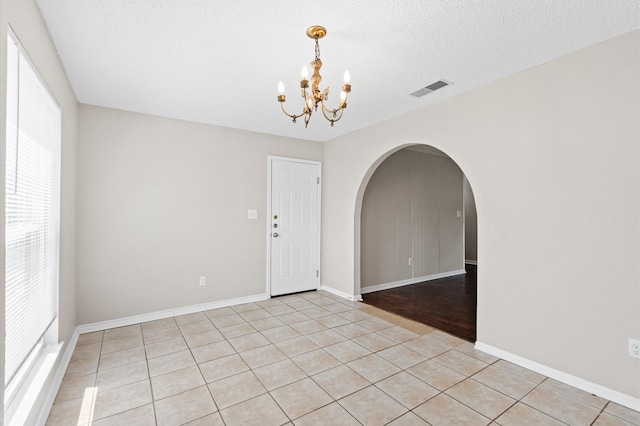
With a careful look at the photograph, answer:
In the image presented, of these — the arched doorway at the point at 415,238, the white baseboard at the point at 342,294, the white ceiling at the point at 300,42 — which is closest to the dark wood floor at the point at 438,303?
the arched doorway at the point at 415,238

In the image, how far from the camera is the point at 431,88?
2947mm

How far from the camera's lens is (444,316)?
381cm

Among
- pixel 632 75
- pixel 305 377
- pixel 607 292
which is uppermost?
pixel 632 75

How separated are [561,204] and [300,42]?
232 centimetres

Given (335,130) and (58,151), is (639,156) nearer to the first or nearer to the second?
(335,130)

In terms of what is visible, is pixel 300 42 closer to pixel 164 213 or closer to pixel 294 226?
pixel 164 213

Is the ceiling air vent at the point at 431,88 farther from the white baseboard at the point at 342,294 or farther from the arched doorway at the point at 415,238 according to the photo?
the white baseboard at the point at 342,294

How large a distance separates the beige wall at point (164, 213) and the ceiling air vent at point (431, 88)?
225 centimetres

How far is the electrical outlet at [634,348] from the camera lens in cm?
199

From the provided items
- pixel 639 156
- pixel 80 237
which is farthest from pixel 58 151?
pixel 639 156

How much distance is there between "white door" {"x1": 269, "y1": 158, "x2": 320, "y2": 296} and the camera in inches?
180

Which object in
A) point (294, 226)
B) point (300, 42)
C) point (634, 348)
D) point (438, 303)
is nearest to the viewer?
point (634, 348)

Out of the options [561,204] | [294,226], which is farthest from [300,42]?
[294,226]

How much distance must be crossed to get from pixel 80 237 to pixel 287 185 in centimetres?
261
